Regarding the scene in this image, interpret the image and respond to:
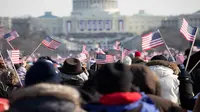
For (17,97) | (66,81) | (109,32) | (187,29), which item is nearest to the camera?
(17,97)

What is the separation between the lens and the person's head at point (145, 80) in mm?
6492

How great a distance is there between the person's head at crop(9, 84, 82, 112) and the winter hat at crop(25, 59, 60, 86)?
518 mm

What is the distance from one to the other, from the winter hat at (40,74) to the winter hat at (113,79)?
440 millimetres

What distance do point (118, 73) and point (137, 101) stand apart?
247 millimetres

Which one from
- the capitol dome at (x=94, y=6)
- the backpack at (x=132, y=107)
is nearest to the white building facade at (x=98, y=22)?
the capitol dome at (x=94, y=6)

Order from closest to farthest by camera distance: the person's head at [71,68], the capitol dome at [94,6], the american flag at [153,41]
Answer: the person's head at [71,68]
the american flag at [153,41]
the capitol dome at [94,6]

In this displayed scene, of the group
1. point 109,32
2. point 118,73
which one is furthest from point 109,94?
point 109,32

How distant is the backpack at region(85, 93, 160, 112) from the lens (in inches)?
214

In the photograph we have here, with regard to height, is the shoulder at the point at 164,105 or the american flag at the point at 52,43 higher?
the shoulder at the point at 164,105

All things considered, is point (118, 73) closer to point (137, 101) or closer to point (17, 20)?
point (137, 101)

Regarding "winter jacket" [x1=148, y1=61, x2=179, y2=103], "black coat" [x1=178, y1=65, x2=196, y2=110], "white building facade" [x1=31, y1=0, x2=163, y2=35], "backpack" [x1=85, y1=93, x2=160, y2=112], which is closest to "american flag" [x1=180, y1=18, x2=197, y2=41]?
"winter jacket" [x1=148, y1=61, x2=179, y2=103]

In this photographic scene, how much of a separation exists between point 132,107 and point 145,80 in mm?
1077

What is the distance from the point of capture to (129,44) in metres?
124

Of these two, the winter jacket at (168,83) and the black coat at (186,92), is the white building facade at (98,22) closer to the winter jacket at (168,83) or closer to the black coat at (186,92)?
the winter jacket at (168,83)
